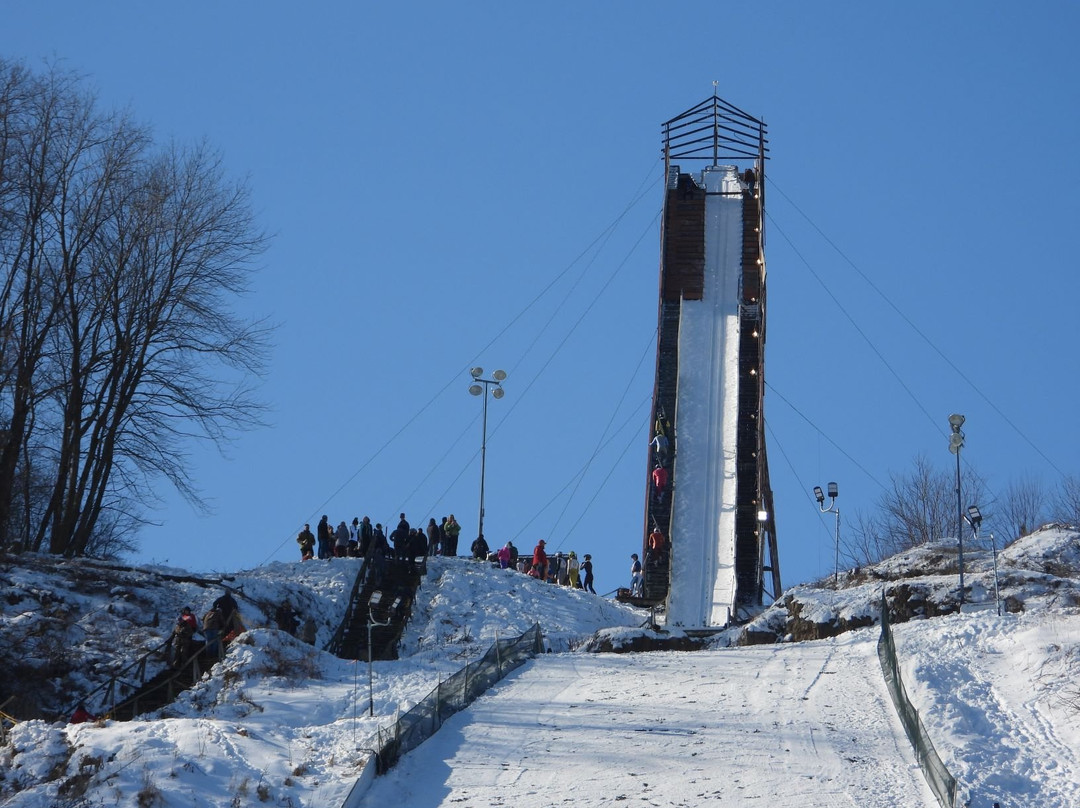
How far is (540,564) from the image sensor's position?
128ft

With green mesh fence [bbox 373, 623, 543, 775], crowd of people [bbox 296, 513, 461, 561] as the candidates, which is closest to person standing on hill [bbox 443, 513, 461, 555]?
crowd of people [bbox 296, 513, 461, 561]

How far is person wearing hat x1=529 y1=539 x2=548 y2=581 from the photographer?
3859 centimetres

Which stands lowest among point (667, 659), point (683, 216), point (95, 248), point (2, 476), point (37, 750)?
point (37, 750)

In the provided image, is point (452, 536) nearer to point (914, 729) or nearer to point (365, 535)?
point (365, 535)

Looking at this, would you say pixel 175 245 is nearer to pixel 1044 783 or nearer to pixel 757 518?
pixel 757 518

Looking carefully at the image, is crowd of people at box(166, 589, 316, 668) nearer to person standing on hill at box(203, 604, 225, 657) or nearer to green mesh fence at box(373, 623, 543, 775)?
person standing on hill at box(203, 604, 225, 657)

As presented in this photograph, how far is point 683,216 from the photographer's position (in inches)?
1806

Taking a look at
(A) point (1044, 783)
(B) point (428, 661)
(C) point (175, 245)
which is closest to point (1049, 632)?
(A) point (1044, 783)

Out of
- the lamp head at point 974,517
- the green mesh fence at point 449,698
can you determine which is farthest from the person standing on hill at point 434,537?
the lamp head at point 974,517

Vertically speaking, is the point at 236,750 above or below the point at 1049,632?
below

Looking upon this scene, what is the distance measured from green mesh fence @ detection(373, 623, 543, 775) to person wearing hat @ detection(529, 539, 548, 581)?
10.4 meters

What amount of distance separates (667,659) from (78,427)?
14612 mm

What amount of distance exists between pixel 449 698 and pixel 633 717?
2.60 metres

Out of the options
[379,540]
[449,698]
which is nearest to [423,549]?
[379,540]
